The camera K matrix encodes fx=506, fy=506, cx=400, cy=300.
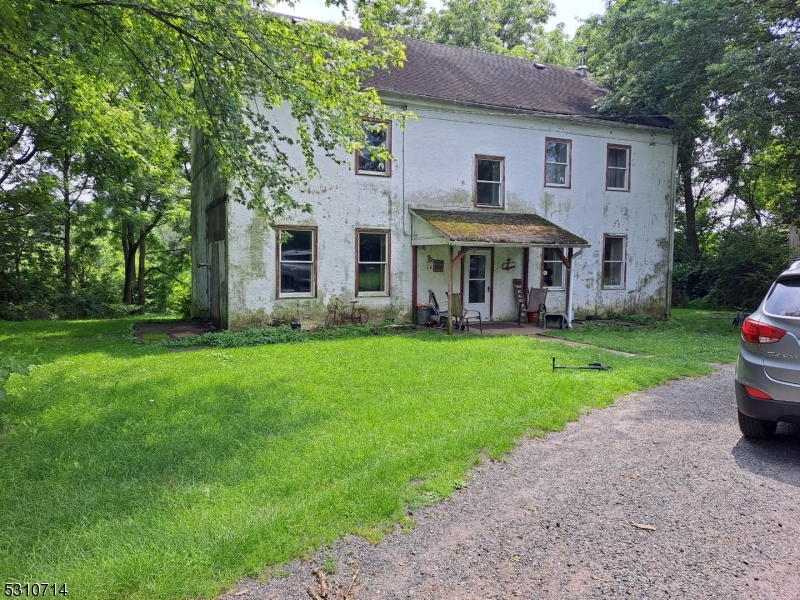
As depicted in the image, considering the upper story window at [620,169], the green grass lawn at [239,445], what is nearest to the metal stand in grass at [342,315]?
the green grass lawn at [239,445]

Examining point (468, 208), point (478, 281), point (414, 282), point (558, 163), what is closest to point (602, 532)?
point (414, 282)

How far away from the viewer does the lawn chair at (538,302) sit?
46.2 ft

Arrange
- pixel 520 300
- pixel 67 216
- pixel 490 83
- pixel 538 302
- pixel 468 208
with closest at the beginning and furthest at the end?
1. pixel 468 208
2. pixel 538 302
3. pixel 520 300
4. pixel 490 83
5. pixel 67 216

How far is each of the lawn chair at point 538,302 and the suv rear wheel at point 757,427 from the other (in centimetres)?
943

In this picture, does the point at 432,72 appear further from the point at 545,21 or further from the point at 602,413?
the point at 545,21

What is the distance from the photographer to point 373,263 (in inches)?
516

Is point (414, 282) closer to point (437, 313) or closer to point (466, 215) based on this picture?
point (437, 313)

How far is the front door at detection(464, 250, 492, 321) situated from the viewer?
14266 mm

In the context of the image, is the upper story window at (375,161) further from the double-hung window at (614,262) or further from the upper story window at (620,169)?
the double-hung window at (614,262)

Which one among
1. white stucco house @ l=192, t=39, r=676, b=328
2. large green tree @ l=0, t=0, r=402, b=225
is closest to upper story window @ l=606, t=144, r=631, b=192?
white stucco house @ l=192, t=39, r=676, b=328

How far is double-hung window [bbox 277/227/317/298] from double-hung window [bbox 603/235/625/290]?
30.2 feet

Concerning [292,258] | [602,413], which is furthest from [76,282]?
[602,413]

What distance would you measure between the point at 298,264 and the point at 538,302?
6752 millimetres

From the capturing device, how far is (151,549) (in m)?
2.82
